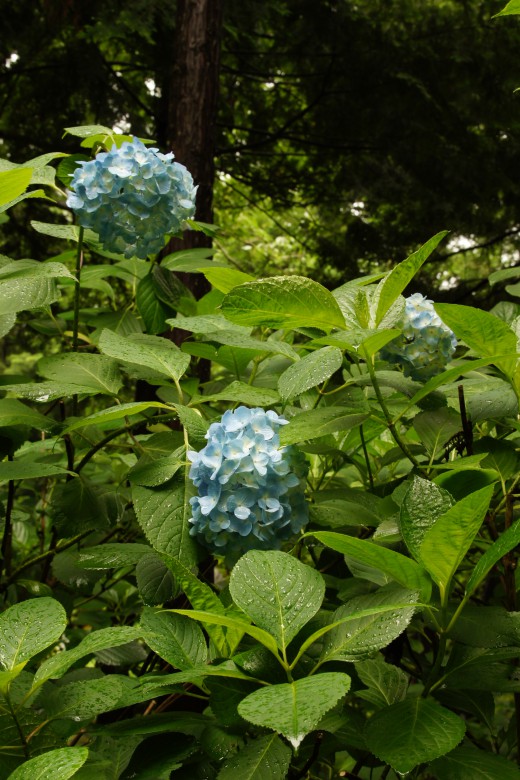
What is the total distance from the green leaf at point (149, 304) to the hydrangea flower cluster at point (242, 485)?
545mm

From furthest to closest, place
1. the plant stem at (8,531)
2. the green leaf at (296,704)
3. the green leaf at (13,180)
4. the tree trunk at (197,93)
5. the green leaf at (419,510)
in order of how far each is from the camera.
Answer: the tree trunk at (197,93) → the plant stem at (8,531) → the green leaf at (13,180) → the green leaf at (419,510) → the green leaf at (296,704)

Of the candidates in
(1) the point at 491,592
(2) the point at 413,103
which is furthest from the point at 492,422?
(2) the point at 413,103

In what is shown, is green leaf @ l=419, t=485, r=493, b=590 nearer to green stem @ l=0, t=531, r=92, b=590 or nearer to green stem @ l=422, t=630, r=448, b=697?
green stem @ l=422, t=630, r=448, b=697

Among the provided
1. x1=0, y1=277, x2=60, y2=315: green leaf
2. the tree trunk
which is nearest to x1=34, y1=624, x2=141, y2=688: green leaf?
x1=0, y1=277, x2=60, y2=315: green leaf

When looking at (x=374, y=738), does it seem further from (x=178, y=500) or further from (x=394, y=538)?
(x=178, y=500)

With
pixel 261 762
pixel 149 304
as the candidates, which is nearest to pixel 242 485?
pixel 261 762

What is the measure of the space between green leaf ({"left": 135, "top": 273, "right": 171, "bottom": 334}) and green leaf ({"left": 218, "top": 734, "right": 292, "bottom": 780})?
34.8 inches

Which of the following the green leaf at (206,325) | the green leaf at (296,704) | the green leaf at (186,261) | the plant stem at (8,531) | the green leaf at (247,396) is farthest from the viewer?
the green leaf at (186,261)

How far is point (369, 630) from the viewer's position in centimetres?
67

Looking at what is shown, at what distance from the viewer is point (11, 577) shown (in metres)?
1.22

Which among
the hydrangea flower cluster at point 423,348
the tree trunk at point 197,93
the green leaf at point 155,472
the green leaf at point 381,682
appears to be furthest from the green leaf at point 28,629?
the tree trunk at point 197,93

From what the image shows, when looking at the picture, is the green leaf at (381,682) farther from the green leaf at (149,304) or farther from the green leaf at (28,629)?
the green leaf at (149,304)

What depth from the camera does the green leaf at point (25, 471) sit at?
3.15 feet

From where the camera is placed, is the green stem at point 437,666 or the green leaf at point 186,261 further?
the green leaf at point 186,261
